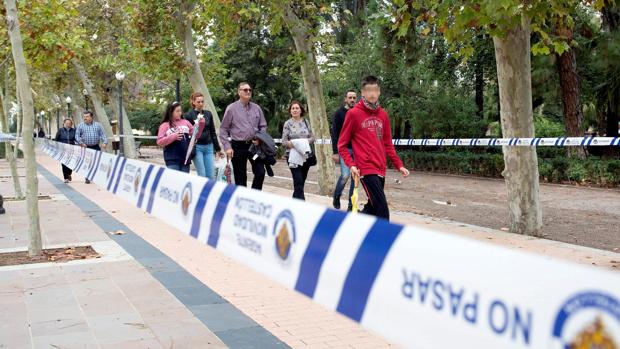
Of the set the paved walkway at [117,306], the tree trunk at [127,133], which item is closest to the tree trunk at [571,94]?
the paved walkway at [117,306]

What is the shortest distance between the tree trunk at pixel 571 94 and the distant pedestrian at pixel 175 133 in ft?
41.9

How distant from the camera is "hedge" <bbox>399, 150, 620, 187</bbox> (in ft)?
56.6

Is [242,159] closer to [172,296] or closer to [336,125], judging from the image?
[336,125]

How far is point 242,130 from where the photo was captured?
30.7ft

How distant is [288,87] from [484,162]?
16.5 meters

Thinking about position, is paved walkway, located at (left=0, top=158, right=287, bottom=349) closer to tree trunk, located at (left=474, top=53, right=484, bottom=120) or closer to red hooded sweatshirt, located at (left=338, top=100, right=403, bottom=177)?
red hooded sweatshirt, located at (left=338, top=100, right=403, bottom=177)

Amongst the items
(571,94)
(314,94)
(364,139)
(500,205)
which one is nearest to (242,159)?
(364,139)

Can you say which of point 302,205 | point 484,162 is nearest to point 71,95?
point 484,162

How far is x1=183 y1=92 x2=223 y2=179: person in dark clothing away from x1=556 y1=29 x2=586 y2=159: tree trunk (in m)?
12.2

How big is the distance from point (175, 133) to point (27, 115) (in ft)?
8.91

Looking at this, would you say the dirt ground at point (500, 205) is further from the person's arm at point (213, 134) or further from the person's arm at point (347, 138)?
the person's arm at point (347, 138)

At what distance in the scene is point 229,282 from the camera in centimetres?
591

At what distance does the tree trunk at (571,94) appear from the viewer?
18844 millimetres

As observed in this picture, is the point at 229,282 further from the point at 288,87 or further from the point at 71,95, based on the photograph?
the point at 71,95
